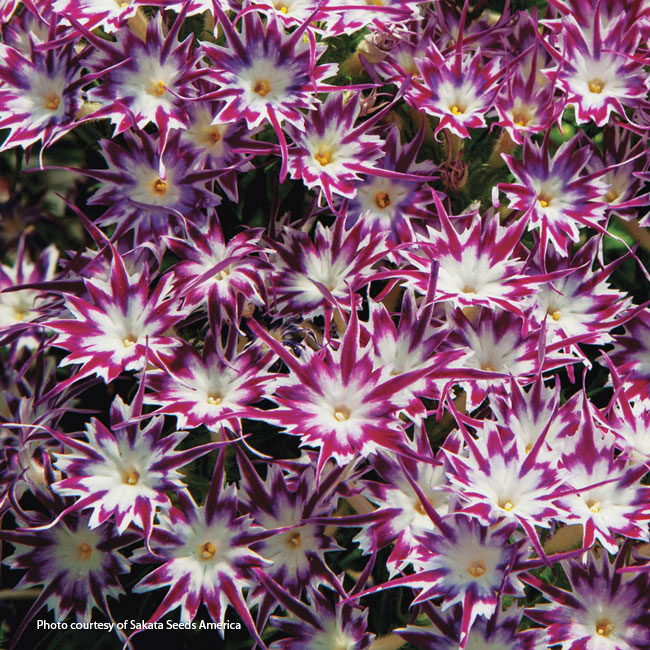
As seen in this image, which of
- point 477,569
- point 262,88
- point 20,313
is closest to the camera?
point 477,569

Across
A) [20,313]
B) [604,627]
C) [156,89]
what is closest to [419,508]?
[604,627]

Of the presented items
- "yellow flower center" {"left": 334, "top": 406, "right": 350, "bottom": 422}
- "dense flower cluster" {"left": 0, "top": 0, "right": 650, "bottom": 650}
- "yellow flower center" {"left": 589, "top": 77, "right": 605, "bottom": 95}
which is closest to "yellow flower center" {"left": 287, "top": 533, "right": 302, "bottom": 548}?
"dense flower cluster" {"left": 0, "top": 0, "right": 650, "bottom": 650}

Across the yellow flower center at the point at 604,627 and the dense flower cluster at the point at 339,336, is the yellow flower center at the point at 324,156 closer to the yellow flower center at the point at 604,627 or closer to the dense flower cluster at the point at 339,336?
the dense flower cluster at the point at 339,336

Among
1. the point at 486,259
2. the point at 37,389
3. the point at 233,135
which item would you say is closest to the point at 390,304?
the point at 486,259

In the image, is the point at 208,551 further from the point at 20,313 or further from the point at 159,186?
the point at 20,313

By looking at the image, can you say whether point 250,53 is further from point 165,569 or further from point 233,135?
point 165,569

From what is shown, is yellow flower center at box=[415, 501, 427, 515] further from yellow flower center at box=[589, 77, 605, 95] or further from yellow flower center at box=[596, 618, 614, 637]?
yellow flower center at box=[589, 77, 605, 95]
